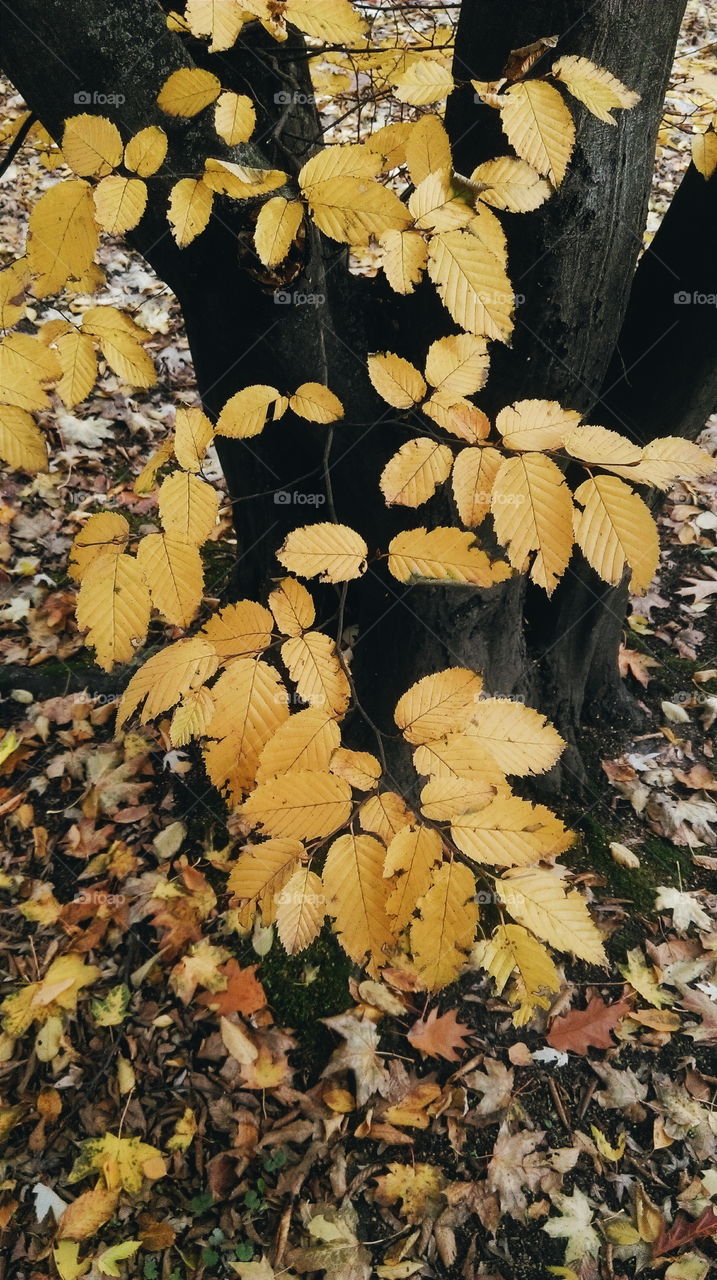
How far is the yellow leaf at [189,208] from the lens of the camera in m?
1.24

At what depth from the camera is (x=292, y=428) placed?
184 cm

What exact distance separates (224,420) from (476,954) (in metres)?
1.85

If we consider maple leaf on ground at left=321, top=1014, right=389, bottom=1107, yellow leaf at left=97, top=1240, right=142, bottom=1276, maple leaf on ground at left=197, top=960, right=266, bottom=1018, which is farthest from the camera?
maple leaf on ground at left=197, top=960, right=266, bottom=1018

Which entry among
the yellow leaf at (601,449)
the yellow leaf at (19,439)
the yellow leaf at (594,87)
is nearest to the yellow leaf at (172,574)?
the yellow leaf at (19,439)

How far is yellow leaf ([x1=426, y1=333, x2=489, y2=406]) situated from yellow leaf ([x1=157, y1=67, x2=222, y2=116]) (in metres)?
0.57

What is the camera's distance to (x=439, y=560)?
53.7 inches

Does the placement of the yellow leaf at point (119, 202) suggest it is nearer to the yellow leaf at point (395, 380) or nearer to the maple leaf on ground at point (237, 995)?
the yellow leaf at point (395, 380)

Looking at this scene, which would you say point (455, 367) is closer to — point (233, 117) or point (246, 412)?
point (246, 412)

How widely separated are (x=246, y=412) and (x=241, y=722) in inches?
24.4

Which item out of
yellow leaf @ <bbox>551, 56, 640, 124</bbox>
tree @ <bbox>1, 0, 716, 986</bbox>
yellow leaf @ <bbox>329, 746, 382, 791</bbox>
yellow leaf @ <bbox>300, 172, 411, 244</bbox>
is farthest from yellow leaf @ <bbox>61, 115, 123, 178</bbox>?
yellow leaf @ <bbox>329, 746, 382, 791</bbox>

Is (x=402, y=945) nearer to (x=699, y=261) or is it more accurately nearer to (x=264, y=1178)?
(x=264, y=1178)

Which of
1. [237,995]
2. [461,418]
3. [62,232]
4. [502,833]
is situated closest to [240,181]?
[62,232]

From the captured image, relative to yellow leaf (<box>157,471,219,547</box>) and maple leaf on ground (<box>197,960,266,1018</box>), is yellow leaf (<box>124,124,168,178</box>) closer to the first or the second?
yellow leaf (<box>157,471,219,547</box>)

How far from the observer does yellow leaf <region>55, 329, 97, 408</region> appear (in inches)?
58.2
